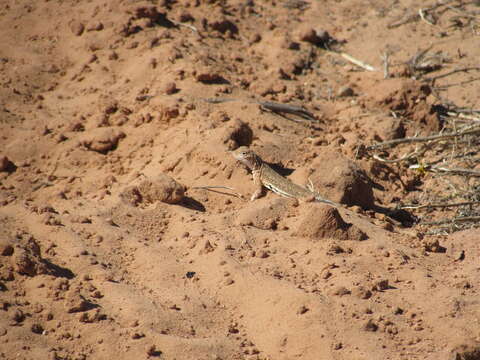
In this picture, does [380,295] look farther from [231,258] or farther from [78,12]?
[78,12]

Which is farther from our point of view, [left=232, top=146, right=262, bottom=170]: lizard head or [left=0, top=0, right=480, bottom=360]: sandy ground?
[left=232, top=146, right=262, bottom=170]: lizard head

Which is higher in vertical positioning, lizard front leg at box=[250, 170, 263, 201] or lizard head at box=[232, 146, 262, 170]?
lizard head at box=[232, 146, 262, 170]

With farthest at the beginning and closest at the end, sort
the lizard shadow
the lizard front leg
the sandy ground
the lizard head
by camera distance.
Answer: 1. the lizard head
2. the lizard front leg
3. the lizard shadow
4. the sandy ground

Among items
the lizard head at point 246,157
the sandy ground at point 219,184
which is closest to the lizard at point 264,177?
the lizard head at point 246,157

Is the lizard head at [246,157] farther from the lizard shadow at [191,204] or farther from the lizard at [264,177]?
the lizard shadow at [191,204]

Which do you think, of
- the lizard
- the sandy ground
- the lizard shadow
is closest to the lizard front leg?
the lizard

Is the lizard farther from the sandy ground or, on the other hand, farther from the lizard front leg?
the sandy ground
